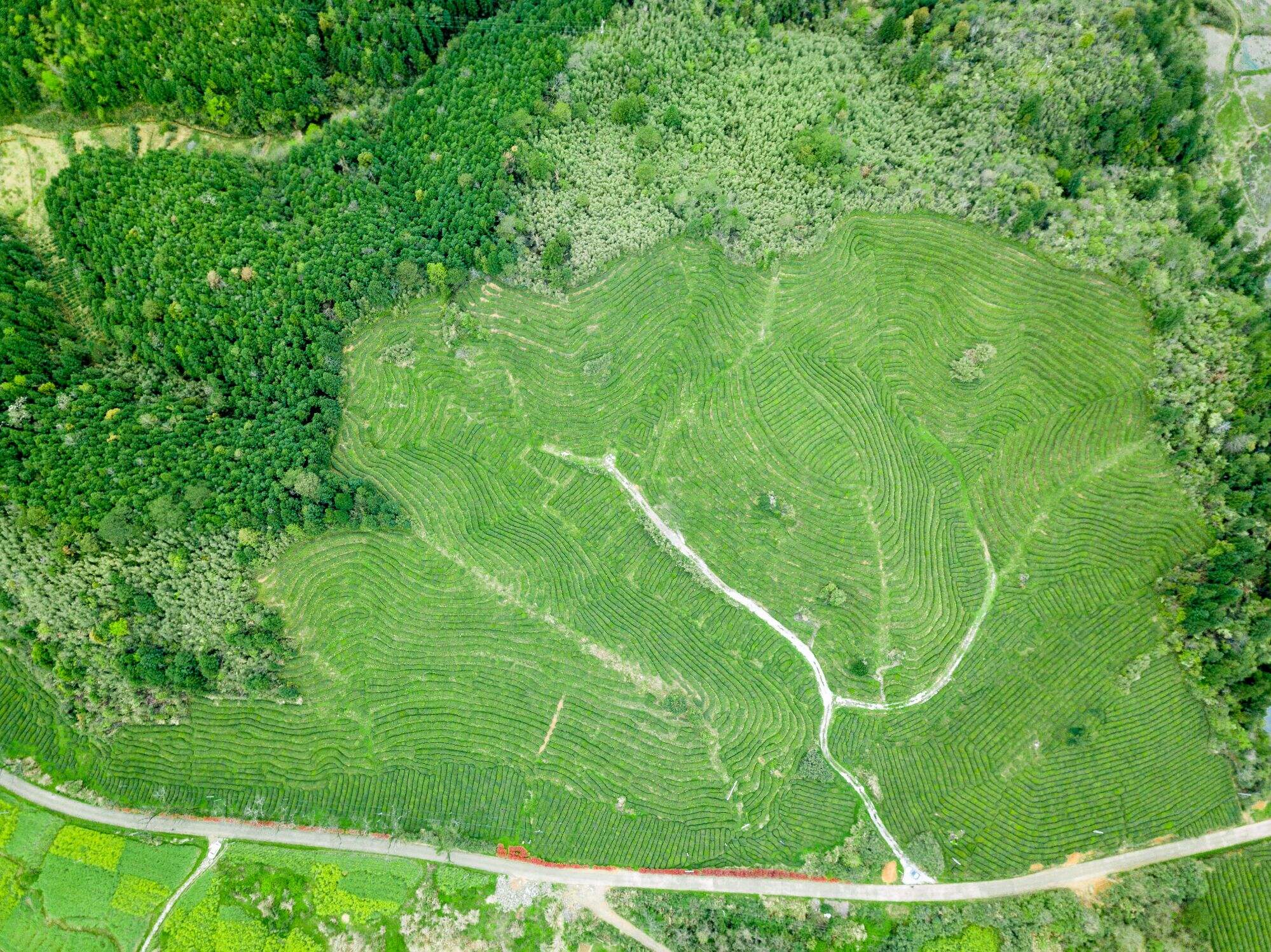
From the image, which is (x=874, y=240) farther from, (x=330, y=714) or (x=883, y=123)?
(x=330, y=714)

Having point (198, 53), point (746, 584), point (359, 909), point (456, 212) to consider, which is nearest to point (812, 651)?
point (746, 584)

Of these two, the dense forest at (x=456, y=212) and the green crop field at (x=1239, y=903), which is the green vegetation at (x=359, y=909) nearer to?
the dense forest at (x=456, y=212)

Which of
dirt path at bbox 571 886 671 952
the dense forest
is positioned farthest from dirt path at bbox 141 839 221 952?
dirt path at bbox 571 886 671 952

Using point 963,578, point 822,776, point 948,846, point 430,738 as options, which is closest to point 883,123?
point 963,578

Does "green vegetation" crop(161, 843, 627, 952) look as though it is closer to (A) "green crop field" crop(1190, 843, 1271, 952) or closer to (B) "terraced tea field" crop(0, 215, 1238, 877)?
(B) "terraced tea field" crop(0, 215, 1238, 877)

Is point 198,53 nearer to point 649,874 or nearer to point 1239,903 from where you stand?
point 649,874

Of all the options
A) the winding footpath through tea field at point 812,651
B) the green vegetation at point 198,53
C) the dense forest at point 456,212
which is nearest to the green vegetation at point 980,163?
the dense forest at point 456,212
